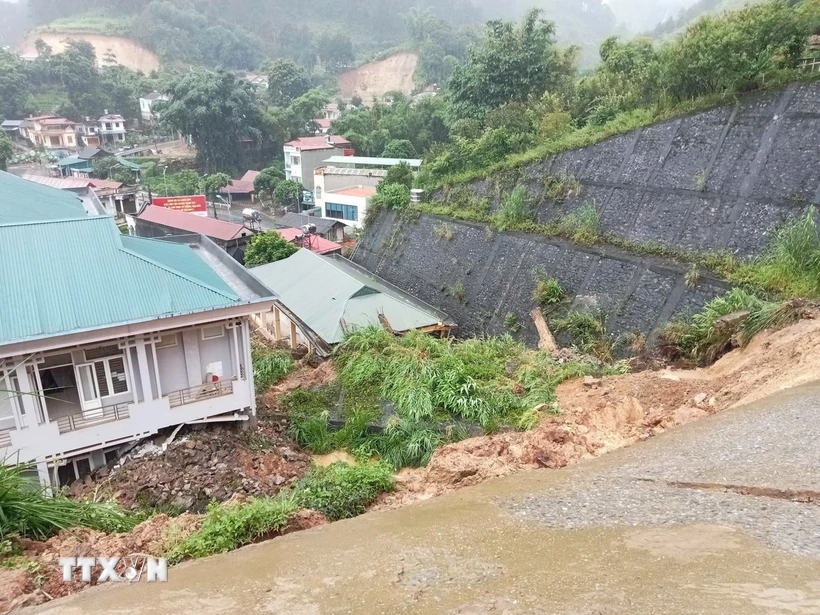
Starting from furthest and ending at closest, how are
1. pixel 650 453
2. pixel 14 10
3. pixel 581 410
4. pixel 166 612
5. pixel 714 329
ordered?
pixel 14 10
pixel 714 329
pixel 581 410
pixel 650 453
pixel 166 612

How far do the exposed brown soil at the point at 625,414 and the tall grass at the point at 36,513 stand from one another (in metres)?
2.59

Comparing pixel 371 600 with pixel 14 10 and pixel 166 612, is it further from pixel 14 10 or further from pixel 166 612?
pixel 14 10

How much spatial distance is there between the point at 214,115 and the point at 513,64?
29.4 m

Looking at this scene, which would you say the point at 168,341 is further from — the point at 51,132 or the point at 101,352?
the point at 51,132

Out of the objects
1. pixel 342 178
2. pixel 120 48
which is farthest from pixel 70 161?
pixel 120 48

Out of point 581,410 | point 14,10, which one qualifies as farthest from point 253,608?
point 14,10

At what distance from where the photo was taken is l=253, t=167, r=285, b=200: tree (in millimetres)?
38875

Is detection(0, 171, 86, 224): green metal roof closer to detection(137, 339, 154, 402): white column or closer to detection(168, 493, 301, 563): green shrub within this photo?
detection(137, 339, 154, 402): white column

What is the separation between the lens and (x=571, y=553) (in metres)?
3.54

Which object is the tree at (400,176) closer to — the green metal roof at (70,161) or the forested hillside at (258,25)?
the green metal roof at (70,161)

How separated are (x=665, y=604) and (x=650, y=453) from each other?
2.64 meters

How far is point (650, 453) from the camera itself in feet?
17.3

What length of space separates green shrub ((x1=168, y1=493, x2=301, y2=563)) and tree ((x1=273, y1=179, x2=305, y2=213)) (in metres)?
34.4

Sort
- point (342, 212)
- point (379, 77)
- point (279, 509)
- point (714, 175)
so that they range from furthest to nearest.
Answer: point (379, 77) < point (342, 212) < point (714, 175) < point (279, 509)
